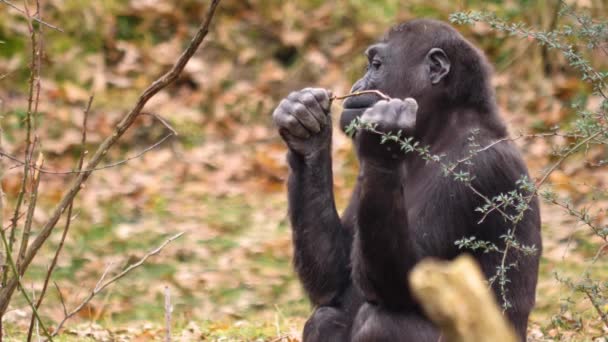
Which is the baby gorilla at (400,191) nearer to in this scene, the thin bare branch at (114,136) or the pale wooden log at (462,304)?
the thin bare branch at (114,136)

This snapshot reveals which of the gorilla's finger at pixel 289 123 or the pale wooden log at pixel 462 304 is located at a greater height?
the gorilla's finger at pixel 289 123

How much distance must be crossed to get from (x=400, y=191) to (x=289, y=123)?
824 millimetres

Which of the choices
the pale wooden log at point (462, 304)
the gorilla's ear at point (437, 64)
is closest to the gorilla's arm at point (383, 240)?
the gorilla's ear at point (437, 64)

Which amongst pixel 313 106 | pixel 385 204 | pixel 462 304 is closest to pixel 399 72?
pixel 313 106

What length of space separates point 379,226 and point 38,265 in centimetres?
512

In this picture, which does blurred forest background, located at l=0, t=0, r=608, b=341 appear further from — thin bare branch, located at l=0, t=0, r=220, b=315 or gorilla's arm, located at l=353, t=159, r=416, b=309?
thin bare branch, located at l=0, t=0, r=220, b=315

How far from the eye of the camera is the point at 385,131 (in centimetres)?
408

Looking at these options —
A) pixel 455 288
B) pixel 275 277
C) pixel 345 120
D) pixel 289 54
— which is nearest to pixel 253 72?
pixel 289 54

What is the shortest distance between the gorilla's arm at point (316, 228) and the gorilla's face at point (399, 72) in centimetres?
36

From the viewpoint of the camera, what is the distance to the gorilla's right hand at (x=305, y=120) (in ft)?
15.7

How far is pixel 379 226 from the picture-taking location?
13.7 feet

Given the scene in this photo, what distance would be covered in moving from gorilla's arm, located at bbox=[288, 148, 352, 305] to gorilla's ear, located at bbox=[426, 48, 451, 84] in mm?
619

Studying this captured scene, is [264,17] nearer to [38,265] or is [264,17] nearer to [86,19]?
[86,19]

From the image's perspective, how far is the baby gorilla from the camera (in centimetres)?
417
